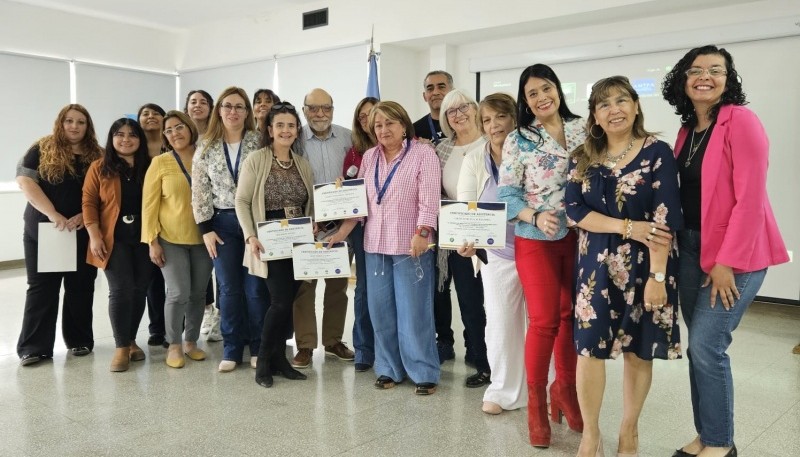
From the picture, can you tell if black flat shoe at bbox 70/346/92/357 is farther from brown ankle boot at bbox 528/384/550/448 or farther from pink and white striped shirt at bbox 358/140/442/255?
Result: brown ankle boot at bbox 528/384/550/448

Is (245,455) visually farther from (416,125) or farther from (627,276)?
(416,125)

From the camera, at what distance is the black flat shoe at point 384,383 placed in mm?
3342

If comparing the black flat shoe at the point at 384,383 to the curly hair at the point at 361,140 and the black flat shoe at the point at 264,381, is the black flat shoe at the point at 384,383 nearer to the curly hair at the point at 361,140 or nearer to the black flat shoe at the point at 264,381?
the black flat shoe at the point at 264,381

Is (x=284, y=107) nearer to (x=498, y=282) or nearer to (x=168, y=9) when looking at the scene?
(x=498, y=282)

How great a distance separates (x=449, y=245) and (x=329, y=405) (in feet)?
3.25

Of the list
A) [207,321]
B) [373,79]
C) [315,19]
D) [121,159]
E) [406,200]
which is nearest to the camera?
[406,200]

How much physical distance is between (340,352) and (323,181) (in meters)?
1.05

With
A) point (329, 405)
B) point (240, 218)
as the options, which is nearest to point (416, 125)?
point (240, 218)

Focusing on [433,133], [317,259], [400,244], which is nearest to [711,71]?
[400,244]

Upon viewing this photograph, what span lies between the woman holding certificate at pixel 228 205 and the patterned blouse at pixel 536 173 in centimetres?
160

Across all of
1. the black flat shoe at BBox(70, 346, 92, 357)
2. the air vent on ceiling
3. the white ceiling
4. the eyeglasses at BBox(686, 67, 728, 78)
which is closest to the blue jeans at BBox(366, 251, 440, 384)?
the eyeglasses at BBox(686, 67, 728, 78)

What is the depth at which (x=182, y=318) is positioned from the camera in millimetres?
3850

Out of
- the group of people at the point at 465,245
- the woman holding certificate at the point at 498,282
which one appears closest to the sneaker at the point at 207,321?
the group of people at the point at 465,245

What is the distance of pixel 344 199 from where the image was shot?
10.6 ft
